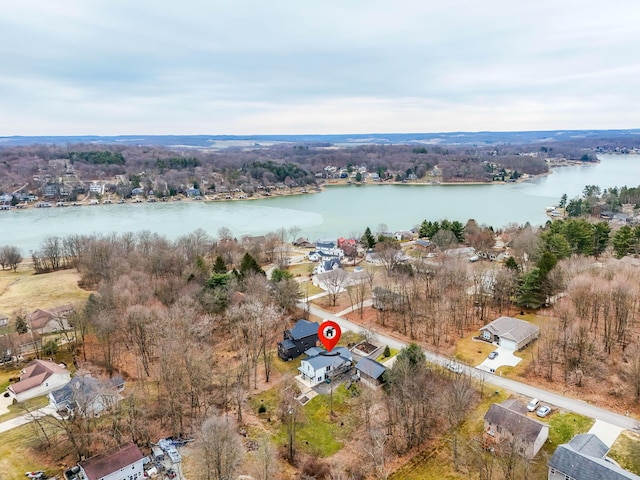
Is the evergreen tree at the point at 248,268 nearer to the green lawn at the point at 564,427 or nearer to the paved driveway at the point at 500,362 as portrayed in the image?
the paved driveway at the point at 500,362

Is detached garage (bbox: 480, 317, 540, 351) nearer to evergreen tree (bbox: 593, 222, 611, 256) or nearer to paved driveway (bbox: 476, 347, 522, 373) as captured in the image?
paved driveway (bbox: 476, 347, 522, 373)

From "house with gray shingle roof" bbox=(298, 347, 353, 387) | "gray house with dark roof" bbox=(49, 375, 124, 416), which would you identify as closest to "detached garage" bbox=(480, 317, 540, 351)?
"house with gray shingle roof" bbox=(298, 347, 353, 387)

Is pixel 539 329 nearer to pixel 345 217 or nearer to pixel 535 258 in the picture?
pixel 535 258

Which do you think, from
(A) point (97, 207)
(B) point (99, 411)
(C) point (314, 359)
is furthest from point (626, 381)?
(A) point (97, 207)

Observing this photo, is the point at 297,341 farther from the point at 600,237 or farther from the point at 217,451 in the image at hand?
the point at 600,237

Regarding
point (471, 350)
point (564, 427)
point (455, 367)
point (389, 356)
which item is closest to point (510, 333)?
point (471, 350)
